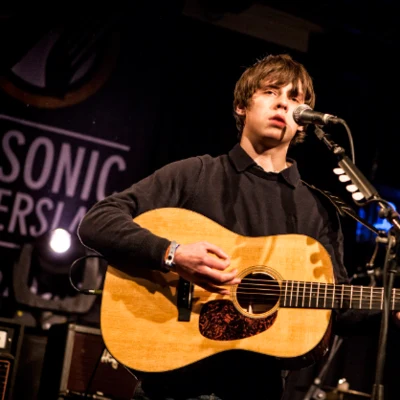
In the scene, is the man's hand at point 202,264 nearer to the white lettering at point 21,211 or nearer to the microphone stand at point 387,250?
the microphone stand at point 387,250

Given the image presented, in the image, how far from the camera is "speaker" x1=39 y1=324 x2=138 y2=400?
4742mm

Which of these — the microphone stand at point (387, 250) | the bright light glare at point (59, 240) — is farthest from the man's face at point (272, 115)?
the bright light glare at point (59, 240)

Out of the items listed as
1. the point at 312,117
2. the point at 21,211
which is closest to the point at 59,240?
the point at 21,211

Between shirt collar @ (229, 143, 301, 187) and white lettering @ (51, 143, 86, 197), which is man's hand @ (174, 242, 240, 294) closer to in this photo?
shirt collar @ (229, 143, 301, 187)

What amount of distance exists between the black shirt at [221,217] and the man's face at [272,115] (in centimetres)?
13

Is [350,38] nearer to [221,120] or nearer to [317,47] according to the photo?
[317,47]

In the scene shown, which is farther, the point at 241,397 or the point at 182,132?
the point at 182,132

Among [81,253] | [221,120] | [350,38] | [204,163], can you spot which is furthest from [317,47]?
[204,163]

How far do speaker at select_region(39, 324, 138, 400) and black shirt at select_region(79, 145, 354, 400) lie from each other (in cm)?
217

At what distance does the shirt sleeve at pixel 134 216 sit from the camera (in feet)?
8.85

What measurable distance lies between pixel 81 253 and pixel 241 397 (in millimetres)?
3350

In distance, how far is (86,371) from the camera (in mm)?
4816

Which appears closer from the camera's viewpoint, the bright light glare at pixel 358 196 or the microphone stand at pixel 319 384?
the bright light glare at pixel 358 196

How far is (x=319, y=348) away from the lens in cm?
274
